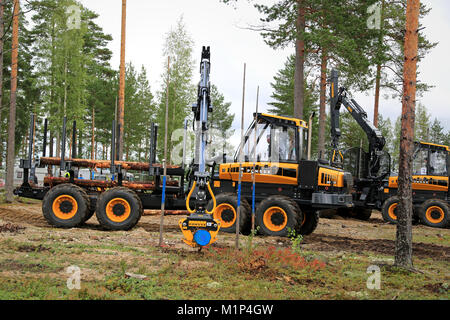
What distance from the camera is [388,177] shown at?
56.5 ft

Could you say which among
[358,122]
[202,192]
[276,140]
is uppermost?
[358,122]

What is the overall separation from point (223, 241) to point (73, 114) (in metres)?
20.3

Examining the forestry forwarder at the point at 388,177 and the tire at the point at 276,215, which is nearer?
the tire at the point at 276,215

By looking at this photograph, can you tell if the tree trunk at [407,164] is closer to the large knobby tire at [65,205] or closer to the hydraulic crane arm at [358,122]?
the hydraulic crane arm at [358,122]

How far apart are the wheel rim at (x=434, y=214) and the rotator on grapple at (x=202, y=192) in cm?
1081

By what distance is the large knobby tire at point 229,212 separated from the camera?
450 inches

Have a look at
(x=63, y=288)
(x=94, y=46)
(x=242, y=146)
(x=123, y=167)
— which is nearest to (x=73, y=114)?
(x=94, y=46)

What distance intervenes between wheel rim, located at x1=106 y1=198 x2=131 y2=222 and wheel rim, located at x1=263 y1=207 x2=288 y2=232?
143 inches

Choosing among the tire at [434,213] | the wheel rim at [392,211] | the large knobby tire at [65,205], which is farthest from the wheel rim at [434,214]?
the large knobby tire at [65,205]

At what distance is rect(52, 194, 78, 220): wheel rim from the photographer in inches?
442

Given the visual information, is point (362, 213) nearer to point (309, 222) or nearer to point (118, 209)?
point (309, 222)

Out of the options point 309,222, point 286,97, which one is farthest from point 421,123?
point 309,222

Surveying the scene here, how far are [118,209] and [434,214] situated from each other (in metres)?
11.7

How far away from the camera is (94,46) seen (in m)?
36.1
